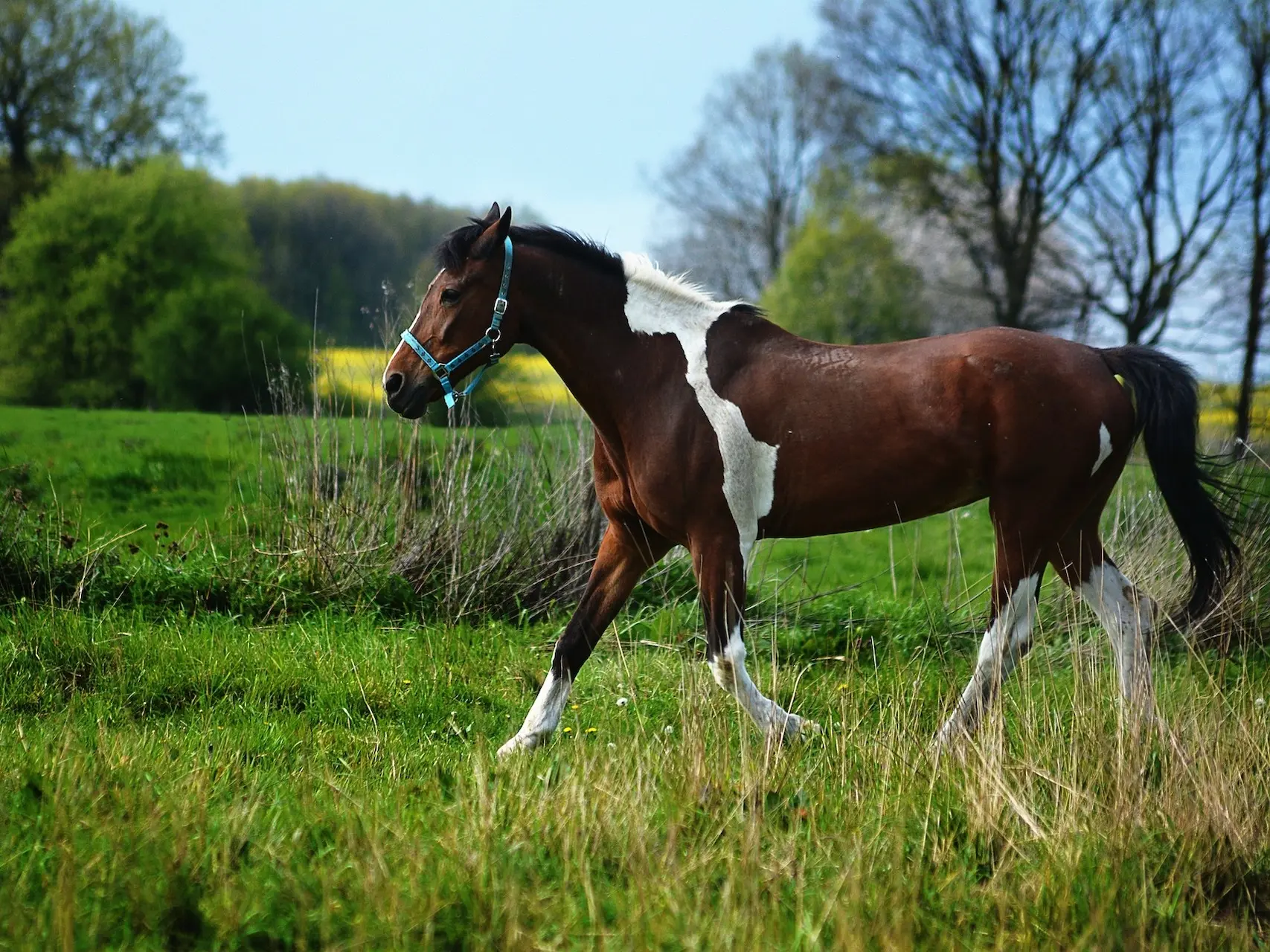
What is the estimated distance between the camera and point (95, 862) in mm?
2912

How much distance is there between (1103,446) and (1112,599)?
2.66 ft

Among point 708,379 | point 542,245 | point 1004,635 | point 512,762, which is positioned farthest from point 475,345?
point 1004,635

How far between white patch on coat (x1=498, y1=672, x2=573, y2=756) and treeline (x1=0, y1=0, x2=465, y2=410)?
19240 millimetres

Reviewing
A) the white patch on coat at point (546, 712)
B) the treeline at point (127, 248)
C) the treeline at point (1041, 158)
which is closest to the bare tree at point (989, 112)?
the treeline at point (1041, 158)

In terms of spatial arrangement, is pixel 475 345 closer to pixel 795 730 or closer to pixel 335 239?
pixel 795 730

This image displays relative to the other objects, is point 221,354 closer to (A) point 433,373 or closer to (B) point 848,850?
(A) point 433,373

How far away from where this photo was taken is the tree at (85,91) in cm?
2803

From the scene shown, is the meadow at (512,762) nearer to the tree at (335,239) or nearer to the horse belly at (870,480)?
the horse belly at (870,480)

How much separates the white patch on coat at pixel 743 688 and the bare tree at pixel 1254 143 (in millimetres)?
18867

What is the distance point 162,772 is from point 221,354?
881 inches

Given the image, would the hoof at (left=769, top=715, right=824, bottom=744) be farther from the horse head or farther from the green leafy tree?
the green leafy tree

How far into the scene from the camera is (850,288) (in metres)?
29.8

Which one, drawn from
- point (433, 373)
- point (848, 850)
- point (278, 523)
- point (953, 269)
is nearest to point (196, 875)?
point (848, 850)

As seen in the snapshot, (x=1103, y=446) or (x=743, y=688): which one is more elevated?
(x=1103, y=446)
